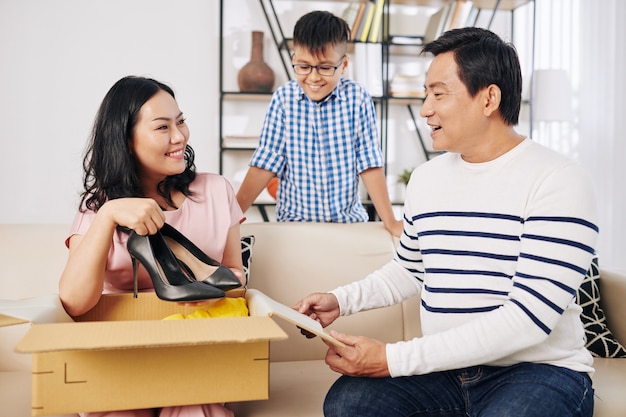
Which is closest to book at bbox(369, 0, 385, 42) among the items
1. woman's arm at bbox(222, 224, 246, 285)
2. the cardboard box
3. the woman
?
the woman

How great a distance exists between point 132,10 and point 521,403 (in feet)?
11.7

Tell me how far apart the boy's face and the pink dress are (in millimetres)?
676

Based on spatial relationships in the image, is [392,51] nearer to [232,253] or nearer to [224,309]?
[232,253]

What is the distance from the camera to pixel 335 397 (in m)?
1.39

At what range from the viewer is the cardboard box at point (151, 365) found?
1022 mm

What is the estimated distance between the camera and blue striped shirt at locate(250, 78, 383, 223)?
7.73ft

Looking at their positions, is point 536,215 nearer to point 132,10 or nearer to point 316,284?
point 316,284

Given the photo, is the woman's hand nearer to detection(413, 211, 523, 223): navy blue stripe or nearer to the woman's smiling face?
the woman's smiling face

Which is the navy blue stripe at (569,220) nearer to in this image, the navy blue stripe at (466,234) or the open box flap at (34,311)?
the navy blue stripe at (466,234)

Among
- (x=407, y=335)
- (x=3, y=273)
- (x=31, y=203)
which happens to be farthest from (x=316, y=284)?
(x=31, y=203)

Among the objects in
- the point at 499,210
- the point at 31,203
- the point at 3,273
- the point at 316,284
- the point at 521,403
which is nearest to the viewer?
the point at 521,403

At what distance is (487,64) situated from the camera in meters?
1.40

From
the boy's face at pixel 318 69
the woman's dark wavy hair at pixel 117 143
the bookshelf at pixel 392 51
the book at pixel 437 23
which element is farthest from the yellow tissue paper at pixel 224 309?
the book at pixel 437 23

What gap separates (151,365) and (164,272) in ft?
0.99
